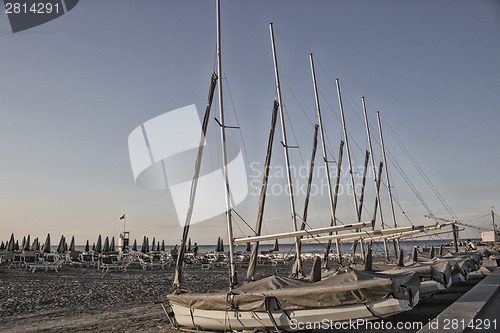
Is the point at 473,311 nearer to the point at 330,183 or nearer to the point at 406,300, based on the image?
the point at 406,300

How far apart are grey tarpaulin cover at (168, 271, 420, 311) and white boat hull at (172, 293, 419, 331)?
0.12 meters

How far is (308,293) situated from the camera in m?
8.16

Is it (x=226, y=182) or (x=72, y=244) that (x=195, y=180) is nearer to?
(x=226, y=182)

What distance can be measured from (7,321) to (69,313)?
183 centimetres

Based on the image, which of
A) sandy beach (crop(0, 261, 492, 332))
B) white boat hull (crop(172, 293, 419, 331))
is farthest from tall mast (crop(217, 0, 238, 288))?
white boat hull (crop(172, 293, 419, 331))

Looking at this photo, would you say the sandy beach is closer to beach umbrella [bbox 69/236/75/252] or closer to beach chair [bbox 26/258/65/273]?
beach chair [bbox 26/258/65/273]

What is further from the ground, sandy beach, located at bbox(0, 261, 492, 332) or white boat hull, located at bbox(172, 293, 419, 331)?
white boat hull, located at bbox(172, 293, 419, 331)

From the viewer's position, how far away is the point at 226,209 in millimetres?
13586

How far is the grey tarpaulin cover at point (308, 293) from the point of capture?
7.96m

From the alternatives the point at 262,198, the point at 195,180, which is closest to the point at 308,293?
the point at 195,180

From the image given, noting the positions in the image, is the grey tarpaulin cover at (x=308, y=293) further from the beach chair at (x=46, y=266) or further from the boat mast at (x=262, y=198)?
the beach chair at (x=46, y=266)

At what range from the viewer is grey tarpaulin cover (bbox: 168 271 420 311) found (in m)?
7.96

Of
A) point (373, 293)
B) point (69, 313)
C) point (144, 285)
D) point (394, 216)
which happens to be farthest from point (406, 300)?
point (394, 216)

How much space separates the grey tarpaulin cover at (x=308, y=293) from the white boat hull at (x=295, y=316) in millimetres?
119
